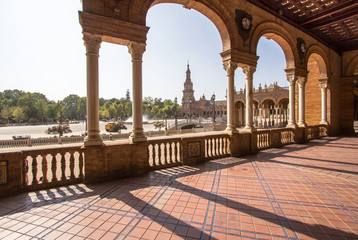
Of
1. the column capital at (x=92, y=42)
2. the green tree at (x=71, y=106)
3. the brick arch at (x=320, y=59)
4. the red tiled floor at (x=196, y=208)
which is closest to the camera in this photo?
the red tiled floor at (x=196, y=208)

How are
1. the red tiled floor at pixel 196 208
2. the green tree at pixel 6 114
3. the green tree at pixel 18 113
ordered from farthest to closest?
1. the green tree at pixel 6 114
2. the green tree at pixel 18 113
3. the red tiled floor at pixel 196 208

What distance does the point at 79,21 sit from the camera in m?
4.87

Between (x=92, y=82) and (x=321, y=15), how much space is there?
12.4 meters

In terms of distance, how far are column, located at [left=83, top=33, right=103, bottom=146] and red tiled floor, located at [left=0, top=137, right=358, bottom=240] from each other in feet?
4.88

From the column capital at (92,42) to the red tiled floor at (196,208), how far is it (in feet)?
12.3

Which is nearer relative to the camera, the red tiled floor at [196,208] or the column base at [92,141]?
the red tiled floor at [196,208]

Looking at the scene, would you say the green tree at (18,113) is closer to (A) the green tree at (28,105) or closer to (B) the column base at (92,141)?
(A) the green tree at (28,105)

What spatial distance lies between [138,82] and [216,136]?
148 inches

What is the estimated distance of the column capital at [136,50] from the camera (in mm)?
5512

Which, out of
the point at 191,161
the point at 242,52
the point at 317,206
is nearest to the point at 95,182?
the point at 191,161

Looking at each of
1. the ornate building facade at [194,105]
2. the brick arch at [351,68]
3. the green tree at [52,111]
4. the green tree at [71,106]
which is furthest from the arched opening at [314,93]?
the green tree at [71,106]

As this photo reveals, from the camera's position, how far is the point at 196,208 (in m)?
3.24

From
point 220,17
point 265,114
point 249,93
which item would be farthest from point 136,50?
point 265,114

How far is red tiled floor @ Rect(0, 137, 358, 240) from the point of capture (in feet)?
8.46
